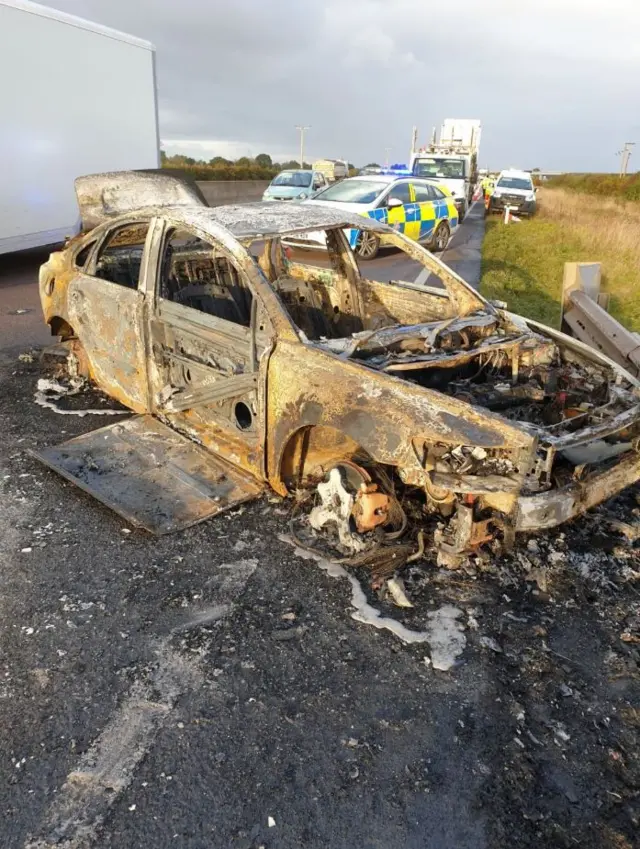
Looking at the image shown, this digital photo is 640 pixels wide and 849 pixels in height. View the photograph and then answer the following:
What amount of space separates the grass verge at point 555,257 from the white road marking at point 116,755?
717cm

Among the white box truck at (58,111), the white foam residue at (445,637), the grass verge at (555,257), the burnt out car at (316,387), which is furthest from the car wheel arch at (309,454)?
the white box truck at (58,111)

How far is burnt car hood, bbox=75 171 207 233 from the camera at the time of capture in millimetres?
5527

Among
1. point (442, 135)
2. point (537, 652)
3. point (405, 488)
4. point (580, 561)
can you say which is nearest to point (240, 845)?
point (537, 652)

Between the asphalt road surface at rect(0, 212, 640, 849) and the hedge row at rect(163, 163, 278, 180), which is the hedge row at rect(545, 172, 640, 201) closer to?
the hedge row at rect(163, 163, 278, 180)

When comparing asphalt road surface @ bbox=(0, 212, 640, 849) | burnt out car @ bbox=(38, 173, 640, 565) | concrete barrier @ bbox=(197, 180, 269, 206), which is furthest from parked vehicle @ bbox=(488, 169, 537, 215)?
asphalt road surface @ bbox=(0, 212, 640, 849)

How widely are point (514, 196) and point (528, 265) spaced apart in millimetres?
10998

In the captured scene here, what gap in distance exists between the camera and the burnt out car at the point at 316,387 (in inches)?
112

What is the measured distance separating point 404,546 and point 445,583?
266 mm

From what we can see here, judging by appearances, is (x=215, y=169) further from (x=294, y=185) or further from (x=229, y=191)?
(x=294, y=185)

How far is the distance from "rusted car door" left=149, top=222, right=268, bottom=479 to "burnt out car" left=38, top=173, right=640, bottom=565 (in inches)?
0.5

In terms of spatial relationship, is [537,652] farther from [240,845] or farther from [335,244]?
[335,244]

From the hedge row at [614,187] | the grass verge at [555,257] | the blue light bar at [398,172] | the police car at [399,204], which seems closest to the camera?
the grass verge at [555,257]

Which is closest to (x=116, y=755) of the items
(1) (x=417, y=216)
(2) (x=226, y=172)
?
(1) (x=417, y=216)

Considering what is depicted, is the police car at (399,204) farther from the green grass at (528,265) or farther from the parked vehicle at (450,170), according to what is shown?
the parked vehicle at (450,170)
